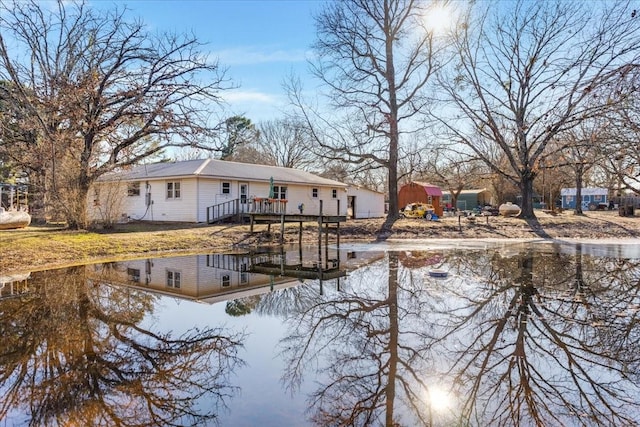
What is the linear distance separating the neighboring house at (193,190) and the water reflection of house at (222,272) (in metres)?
7.17

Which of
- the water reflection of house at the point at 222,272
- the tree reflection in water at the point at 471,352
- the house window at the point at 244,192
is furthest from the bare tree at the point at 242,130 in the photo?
the tree reflection in water at the point at 471,352

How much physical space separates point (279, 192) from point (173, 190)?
268 inches

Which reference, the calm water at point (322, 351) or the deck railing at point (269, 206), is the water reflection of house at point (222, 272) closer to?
the calm water at point (322, 351)

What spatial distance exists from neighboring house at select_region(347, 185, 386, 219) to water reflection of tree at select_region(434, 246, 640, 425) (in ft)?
78.9

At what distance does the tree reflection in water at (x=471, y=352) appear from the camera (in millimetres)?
3900

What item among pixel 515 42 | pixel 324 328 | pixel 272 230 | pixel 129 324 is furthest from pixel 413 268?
pixel 515 42

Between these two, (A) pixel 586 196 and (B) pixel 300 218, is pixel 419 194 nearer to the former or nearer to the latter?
(B) pixel 300 218

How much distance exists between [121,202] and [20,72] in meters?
6.75

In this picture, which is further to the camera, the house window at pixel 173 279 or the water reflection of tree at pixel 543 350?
the house window at pixel 173 279

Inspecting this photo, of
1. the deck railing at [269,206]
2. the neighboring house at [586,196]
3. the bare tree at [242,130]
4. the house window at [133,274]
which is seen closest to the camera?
the house window at [133,274]

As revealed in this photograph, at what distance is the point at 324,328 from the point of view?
21.4 ft

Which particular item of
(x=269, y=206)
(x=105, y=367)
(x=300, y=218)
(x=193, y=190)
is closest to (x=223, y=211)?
(x=193, y=190)

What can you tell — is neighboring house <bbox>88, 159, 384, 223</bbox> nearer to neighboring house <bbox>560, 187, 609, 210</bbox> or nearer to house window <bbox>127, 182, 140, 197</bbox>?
house window <bbox>127, 182, 140, 197</bbox>

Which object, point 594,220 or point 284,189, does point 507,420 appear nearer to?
point 284,189
